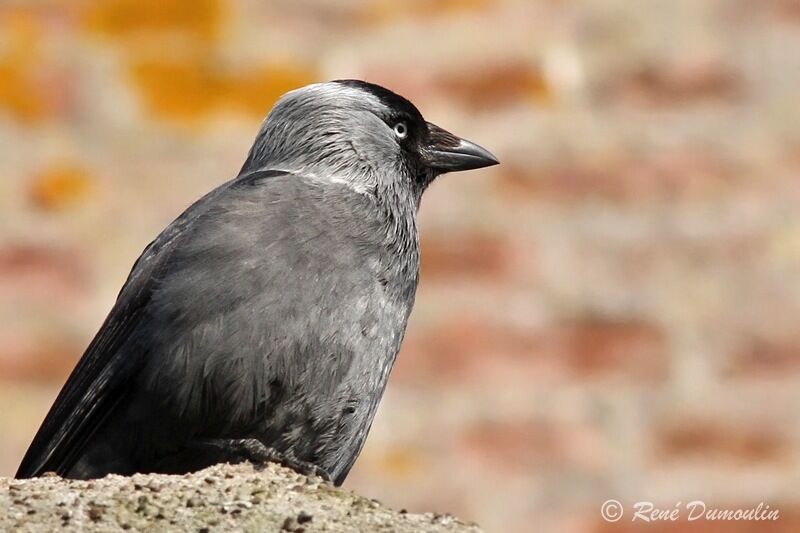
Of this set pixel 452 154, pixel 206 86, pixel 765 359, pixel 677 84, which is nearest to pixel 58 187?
pixel 206 86

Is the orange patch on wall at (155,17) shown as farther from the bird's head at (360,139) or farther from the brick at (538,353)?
the brick at (538,353)

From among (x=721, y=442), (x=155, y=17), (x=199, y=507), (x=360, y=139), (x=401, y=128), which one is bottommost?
(x=199, y=507)

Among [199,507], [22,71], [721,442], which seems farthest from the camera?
[22,71]

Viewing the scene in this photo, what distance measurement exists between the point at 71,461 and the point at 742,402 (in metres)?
1.46

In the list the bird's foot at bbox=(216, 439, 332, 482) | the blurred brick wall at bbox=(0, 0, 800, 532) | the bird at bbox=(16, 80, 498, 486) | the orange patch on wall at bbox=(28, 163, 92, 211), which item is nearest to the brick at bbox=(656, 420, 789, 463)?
the blurred brick wall at bbox=(0, 0, 800, 532)

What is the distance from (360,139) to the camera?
3658 millimetres

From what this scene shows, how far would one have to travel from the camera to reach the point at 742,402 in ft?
11.7

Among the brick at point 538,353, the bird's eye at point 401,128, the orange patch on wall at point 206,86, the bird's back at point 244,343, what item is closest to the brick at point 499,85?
the bird's eye at point 401,128

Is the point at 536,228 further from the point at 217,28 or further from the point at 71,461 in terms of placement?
the point at 71,461

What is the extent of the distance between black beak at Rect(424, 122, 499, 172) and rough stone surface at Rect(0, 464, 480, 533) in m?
1.58

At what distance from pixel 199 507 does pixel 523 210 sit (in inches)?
70.8

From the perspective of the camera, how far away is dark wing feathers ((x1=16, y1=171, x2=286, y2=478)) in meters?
3.06

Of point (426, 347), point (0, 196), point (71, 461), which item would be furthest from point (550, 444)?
point (0, 196)

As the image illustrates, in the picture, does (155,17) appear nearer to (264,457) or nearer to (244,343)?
(244,343)
